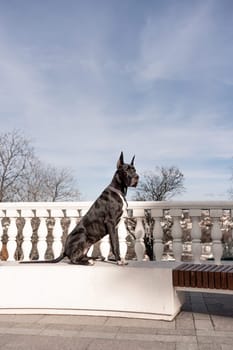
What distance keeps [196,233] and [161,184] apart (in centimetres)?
2197

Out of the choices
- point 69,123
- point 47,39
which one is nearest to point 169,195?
point 69,123

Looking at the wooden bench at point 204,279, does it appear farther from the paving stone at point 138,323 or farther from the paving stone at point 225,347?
the paving stone at point 225,347

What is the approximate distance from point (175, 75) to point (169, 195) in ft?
45.9

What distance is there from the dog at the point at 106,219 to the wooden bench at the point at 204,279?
2.20 feet

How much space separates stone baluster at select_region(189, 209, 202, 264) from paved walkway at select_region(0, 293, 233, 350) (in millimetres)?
A: 783

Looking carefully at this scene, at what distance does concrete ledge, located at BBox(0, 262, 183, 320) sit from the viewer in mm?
3938

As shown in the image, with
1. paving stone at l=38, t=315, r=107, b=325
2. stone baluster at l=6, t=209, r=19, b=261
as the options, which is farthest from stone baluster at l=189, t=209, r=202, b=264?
stone baluster at l=6, t=209, r=19, b=261

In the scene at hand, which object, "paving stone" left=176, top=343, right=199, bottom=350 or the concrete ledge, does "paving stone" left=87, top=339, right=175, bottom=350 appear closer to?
"paving stone" left=176, top=343, right=199, bottom=350

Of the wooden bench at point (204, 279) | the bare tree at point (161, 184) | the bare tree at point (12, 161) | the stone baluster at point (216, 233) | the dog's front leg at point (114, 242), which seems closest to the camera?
the wooden bench at point (204, 279)

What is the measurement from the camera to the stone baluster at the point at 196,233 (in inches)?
194

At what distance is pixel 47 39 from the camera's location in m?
9.65

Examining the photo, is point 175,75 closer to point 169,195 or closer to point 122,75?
point 122,75

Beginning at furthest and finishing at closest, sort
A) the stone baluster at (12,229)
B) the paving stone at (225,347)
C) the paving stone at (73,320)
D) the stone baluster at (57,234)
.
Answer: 1. the stone baluster at (12,229)
2. the stone baluster at (57,234)
3. the paving stone at (73,320)
4. the paving stone at (225,347)

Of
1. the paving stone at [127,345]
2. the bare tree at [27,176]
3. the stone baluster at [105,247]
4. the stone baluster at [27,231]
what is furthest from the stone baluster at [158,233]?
Answer: the bare tree at [27,176]
